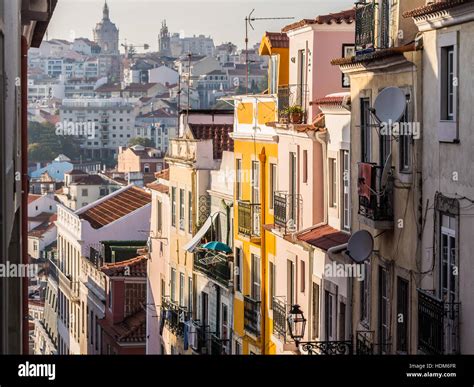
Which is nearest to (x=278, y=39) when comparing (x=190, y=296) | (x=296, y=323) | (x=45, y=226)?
(x=296, y=323)

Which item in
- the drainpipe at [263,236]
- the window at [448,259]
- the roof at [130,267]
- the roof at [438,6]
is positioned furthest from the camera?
the roof at [130,267]

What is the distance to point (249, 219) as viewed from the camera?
883 inches

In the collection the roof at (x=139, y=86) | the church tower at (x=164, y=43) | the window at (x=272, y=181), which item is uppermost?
the church tower at (x=164, y=43)

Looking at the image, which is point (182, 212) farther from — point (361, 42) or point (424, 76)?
point (424, 76)

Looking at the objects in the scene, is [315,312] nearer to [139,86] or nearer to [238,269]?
[238,269]

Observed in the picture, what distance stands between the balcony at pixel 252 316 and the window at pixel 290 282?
158 centimetres

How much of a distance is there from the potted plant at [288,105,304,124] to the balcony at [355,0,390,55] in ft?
12.3

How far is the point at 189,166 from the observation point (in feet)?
85.1

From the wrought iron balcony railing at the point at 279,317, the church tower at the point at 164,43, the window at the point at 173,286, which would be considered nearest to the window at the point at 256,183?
the wrought iron balcony railing at the point at 279,317

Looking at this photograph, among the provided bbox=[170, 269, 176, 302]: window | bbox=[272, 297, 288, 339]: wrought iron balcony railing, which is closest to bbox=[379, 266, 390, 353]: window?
bbox=[272, 297, 288, 339]: wrought iron balcony railing

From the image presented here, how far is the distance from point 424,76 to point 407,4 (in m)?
1.26

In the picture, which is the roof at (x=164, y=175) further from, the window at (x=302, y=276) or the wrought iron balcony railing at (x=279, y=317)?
the window at (x=302, y=276)

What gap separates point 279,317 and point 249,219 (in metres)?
2.90

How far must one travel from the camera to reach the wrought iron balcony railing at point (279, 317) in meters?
19.4
